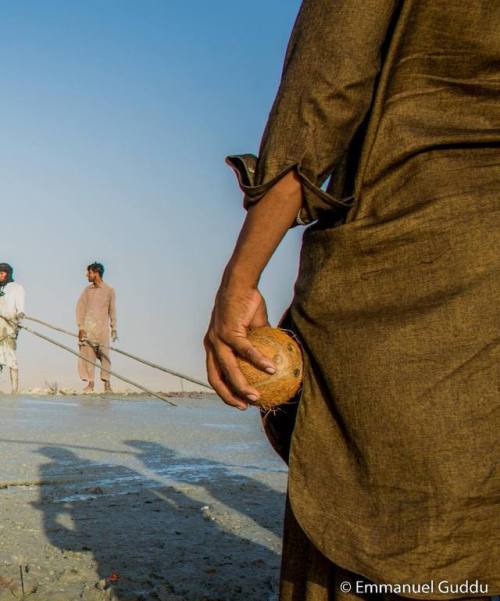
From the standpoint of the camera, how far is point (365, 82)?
1695 millimetres

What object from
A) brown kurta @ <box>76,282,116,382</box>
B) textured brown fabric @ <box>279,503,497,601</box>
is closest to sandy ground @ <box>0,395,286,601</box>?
textured brown fabric @ <box>279,503,497,601</box>

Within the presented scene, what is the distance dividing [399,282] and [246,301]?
331mm

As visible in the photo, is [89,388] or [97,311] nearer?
[97,311]

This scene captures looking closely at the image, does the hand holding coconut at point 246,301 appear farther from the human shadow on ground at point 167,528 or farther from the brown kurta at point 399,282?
the human shadow on ground at point 167,528

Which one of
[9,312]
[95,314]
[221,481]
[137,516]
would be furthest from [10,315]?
[137,516]

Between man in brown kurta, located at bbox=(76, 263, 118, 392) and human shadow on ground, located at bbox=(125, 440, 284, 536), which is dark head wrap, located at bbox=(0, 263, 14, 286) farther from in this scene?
human shadow on ground, located at bbox=(125, 440, 284, 536)

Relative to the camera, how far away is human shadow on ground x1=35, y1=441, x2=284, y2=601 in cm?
336

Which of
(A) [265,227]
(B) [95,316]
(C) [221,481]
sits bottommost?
(C) [221,481]

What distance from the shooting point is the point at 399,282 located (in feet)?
5.53

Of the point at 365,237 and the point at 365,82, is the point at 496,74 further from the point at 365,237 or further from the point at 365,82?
the point at 365,237

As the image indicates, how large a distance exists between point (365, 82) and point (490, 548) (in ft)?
3.09

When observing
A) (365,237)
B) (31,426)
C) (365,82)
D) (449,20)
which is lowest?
(31,426)

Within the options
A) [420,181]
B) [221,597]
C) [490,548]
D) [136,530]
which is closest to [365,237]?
[420,181]

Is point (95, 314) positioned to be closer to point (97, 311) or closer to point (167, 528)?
point (97, 311)
